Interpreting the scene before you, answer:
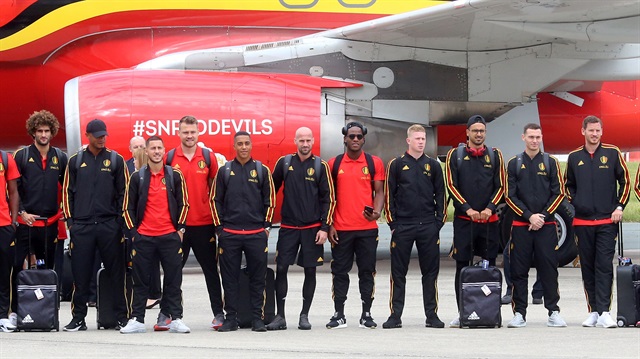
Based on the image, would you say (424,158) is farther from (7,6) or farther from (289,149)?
(7,6)

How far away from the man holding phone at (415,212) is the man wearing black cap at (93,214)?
2.31 metres

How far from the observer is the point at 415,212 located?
371 inches

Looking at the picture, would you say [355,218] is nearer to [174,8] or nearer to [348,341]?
[348,341]

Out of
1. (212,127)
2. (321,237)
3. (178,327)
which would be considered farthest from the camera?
(212,127)

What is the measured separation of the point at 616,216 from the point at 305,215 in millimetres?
2621

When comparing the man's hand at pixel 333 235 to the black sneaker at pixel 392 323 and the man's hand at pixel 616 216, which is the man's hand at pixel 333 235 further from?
the man's hand at pixel 616 216

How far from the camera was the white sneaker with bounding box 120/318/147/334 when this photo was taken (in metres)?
8.96

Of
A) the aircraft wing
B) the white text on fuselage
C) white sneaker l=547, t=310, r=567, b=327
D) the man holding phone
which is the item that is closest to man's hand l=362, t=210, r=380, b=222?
the man holding phone

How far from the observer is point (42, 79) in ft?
48.8

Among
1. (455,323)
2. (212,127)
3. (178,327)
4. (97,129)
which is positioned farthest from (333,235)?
(212,127)

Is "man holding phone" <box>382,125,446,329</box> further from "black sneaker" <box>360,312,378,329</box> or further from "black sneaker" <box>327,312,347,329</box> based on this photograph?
"black sneaker" <box>327,312,347,329</box>

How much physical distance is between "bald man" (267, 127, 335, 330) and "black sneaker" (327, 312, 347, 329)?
222 millimetres

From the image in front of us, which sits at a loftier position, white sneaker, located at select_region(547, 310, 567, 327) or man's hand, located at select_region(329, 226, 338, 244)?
man's hand, located at select_region(329, 226, 338, 244)

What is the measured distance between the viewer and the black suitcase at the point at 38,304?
29.5 feet
